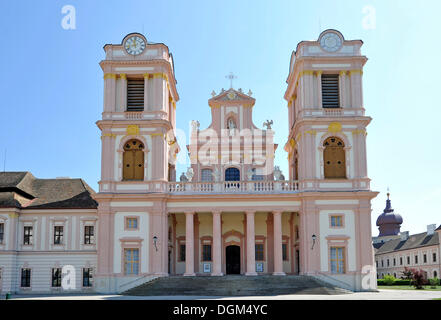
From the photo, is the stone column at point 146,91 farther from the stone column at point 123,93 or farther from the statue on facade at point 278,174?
the statue on facade at point 278,174

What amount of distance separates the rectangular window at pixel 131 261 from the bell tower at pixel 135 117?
173 inches

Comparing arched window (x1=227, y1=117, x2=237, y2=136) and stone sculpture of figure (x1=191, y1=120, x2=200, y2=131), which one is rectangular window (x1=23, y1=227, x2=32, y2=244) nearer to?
stone sculpture of figure (x1=191, y1=120, x2=200, y2=131)

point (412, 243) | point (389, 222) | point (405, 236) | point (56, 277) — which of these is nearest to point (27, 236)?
point (56, 277)

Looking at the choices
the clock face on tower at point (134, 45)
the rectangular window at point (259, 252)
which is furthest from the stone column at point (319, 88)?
the clock face on tower at point (134, 45)

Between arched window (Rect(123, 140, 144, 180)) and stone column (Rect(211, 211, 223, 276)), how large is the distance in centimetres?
619

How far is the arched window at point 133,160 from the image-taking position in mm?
40625

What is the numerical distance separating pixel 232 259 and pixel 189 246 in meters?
5.38

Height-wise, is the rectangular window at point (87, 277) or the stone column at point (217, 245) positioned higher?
the stone column at point (217, 245)

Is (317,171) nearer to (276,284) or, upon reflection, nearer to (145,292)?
(276,284)

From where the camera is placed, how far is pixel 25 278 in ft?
136

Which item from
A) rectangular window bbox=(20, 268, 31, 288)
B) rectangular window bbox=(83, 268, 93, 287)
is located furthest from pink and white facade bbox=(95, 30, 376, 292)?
rectangular window bbox=(20, 268, 31, 288)

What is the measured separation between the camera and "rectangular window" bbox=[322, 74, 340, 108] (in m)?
41.7
